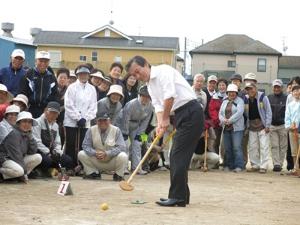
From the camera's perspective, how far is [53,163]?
33.3 ft

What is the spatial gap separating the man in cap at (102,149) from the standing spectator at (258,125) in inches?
142

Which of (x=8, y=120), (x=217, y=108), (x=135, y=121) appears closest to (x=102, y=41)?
(x=217, y=108)

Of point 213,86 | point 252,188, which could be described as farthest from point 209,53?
point 252,188

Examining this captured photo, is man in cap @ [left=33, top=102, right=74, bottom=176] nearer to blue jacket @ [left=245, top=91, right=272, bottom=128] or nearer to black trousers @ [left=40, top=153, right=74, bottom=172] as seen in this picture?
black trousers @ [left=40, top=153, right=74, bottom=172]

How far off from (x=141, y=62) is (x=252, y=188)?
3.47 metres

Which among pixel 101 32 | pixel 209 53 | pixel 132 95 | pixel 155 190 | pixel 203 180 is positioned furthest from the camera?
pixel 209 53

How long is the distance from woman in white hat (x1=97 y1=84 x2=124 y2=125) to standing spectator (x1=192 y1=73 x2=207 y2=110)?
1962 millimetres

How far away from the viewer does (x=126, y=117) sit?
1120 cm

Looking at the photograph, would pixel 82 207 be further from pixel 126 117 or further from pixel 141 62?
pixel 126 117

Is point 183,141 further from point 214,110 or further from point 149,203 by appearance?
point 214,110

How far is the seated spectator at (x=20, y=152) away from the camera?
9008mm

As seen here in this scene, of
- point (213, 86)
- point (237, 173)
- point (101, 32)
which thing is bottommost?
point (237, 173)

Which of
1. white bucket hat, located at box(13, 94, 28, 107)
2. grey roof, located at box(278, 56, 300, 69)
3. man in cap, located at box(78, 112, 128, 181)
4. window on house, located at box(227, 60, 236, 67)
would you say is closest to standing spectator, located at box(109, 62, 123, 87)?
man in cap, located at box(78, 112, 128, 181)

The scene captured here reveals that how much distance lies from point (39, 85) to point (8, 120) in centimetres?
118
